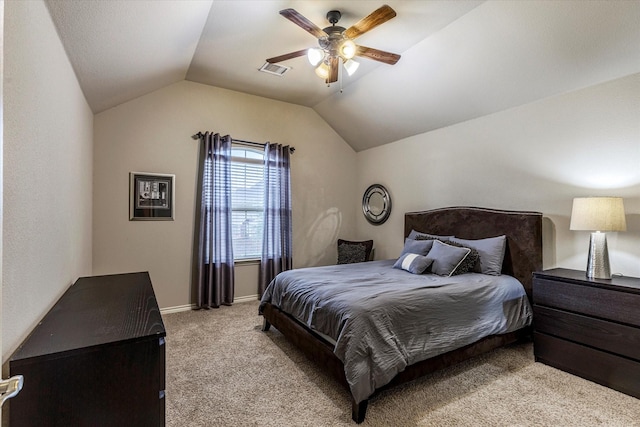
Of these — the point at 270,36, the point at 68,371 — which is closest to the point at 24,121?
the point at 68,371

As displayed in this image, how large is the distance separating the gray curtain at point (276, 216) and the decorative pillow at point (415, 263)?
1.87 metres

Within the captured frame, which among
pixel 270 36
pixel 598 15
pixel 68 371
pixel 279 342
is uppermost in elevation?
pixel 270 36

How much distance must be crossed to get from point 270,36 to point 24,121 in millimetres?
2344

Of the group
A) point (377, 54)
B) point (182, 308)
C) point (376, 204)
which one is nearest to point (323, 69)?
point (377, 54)

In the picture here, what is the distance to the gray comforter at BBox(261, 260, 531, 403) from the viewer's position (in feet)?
6.59

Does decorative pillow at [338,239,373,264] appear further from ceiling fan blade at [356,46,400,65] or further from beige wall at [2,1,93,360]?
beige wall at [2,1,93,360]

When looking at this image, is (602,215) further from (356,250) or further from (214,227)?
(214,227)

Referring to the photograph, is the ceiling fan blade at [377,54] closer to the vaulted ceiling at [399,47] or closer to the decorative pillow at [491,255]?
the vaulted ceiling at [399,47]

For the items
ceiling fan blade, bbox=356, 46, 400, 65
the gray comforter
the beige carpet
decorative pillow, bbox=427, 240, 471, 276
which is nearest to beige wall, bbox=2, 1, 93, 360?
the beige carpet

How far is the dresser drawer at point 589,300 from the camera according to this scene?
2.23m

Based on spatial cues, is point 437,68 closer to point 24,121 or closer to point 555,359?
point 555,359

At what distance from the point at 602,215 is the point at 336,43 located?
2.56m

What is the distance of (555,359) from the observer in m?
2.62

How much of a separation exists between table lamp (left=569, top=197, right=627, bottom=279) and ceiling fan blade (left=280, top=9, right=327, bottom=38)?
2.57 metres
